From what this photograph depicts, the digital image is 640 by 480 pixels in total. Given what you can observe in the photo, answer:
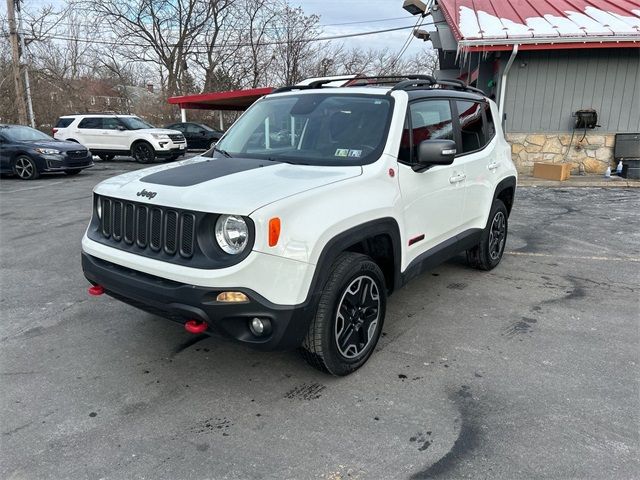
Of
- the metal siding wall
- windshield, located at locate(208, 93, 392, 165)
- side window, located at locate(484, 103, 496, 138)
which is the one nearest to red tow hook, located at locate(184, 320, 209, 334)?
windshield, located at locate(208, 93, 392, 165)

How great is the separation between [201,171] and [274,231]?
978 mm

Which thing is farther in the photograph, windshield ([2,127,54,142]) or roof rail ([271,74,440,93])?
windshield ([2,127,54,142])

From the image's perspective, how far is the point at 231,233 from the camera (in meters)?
2.65

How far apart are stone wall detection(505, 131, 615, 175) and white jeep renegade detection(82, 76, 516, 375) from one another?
31.3 ft

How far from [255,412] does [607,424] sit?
2.00m

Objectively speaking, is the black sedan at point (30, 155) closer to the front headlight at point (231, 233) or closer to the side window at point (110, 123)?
the side window at point (110, 123)

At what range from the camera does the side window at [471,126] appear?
15.0ft

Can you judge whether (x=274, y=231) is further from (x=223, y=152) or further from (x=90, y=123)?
(x=90, y=123)

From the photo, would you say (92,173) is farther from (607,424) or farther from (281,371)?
(607,424)

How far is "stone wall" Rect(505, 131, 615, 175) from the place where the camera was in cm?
1278

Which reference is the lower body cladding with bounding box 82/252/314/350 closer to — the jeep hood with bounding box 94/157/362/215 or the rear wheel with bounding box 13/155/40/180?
the jeep hood with bounding box 94/157/362/215

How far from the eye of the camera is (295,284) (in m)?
2.65

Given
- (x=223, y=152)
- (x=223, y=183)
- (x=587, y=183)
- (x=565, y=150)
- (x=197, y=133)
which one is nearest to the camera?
(x=223, y=183)

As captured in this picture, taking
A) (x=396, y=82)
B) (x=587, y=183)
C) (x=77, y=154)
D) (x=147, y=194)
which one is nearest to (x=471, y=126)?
(x=396, y=82)
